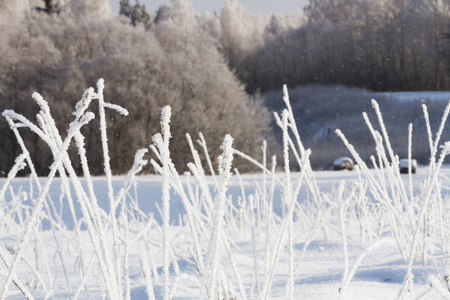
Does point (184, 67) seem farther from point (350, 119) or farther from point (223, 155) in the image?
point (223, 155)

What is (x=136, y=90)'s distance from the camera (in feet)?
58.1

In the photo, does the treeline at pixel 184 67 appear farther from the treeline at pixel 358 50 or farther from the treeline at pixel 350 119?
the treeline at pixel 350 119

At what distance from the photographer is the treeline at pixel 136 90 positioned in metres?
17.8

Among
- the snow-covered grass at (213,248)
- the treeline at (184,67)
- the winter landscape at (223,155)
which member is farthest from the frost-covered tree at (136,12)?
the snow-covered grass at (213,248)

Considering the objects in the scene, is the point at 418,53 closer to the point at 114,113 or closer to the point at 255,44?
the point at 255,44

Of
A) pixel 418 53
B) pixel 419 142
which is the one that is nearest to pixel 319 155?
pixel 419 142

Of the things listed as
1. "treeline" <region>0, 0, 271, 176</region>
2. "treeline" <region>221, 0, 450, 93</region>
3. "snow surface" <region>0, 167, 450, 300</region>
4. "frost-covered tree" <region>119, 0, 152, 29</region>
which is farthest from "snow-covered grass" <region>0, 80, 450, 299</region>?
"frost-covered tree" <region>119, 0, 152, 29</region>

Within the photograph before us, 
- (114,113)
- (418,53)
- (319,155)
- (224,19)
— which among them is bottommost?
(319,155)

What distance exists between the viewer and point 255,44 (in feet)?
120

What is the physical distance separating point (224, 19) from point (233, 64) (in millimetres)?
5307

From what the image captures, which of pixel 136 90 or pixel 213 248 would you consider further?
pixel 136 90

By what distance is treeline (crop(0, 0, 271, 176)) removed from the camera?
17.8m

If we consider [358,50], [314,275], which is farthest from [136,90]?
[358,50]

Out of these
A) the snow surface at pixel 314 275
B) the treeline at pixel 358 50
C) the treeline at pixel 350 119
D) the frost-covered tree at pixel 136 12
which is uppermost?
the frost-covered tree at pixel 136 12
